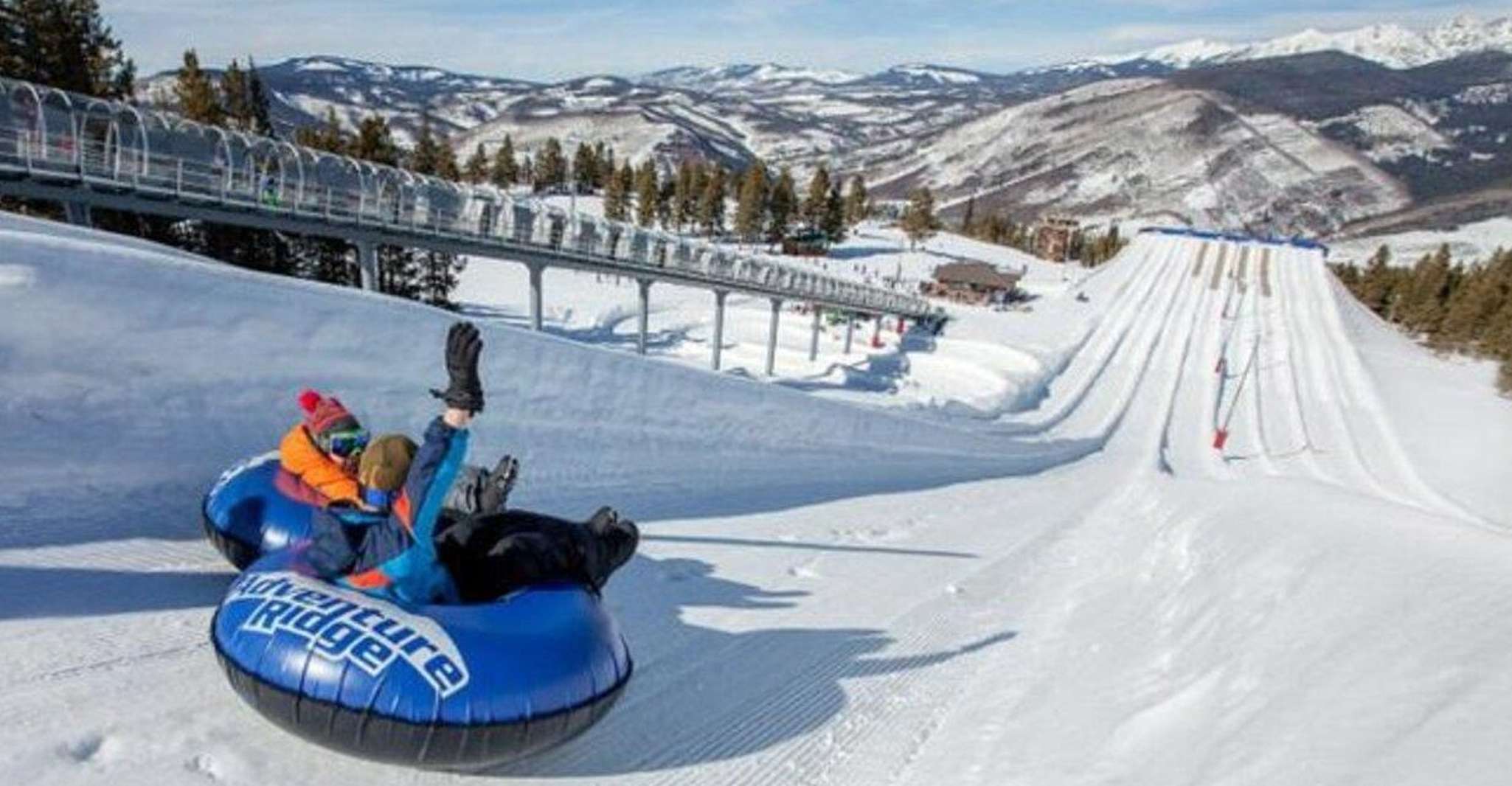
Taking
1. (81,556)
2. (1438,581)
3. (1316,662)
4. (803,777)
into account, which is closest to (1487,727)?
(1316,662)

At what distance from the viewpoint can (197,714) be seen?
5.62 meters

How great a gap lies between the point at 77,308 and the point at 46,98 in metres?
12.6

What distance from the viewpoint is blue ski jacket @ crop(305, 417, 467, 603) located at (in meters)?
5.31

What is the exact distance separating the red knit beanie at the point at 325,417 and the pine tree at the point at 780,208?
8522 cm

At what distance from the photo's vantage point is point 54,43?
1178 inches

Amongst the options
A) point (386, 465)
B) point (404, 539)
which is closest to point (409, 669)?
point (404, 539)

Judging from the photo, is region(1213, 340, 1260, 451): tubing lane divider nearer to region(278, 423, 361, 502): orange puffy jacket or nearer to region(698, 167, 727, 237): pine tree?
region(278, 423, 361, 502): orange puffy jacket

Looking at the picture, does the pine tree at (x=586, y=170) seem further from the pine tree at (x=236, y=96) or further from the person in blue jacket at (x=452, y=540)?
the person in blue jacket at (x=452, y=540)

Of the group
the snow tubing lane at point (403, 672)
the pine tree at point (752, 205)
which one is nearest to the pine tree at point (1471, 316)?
the pine tree at point (752, 205)

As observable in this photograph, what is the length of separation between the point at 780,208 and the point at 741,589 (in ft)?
278

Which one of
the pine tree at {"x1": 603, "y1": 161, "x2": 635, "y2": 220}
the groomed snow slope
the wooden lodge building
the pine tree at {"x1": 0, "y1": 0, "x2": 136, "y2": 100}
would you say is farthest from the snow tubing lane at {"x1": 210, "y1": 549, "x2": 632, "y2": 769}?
the pine tree at {"x1": 603, "y1": 161, "x2": 635, "y2": 220}

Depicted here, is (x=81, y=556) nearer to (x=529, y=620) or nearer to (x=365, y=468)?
(x=365, y=468)

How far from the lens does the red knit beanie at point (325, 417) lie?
7.34 m

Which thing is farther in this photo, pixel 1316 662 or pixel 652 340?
pixel 652 340
